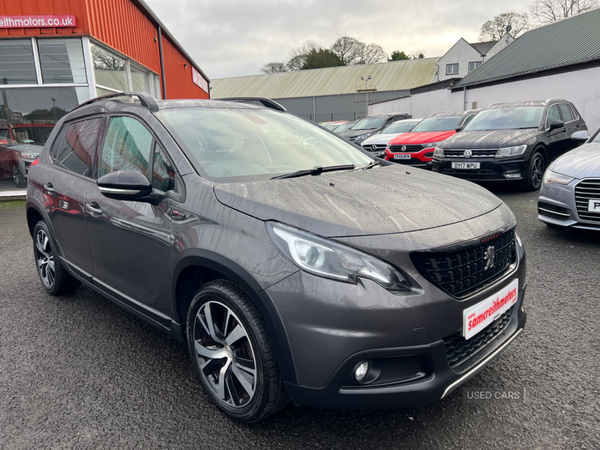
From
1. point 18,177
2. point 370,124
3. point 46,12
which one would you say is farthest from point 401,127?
point 18,177

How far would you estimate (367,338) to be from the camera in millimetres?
1734

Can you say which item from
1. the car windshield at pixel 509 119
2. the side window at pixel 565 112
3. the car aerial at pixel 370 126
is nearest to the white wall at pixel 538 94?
the car aerial at pixel 370 126

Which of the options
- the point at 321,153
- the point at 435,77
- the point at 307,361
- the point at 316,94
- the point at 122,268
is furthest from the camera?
the point at 316,94

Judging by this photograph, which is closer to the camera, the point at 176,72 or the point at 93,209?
the point at 93,209

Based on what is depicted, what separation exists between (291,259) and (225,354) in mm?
719

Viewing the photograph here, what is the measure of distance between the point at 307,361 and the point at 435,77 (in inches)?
2140

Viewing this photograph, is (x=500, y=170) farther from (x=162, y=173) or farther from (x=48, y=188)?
(x=48, y=188)

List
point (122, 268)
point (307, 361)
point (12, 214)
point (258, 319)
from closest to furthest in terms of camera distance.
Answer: point (307, 361) < point (258, 319) < point (122, 268) < point (12, 214)

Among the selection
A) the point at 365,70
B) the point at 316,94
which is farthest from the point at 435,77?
the point at 316,94

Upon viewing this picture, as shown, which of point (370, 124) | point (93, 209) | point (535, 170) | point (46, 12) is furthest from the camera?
point (370, 124)

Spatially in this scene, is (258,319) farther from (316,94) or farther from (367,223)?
(316,94)

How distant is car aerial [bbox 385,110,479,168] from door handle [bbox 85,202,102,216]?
29.0 feet

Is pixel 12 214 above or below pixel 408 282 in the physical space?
below

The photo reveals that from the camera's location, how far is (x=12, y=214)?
8.41 metres
